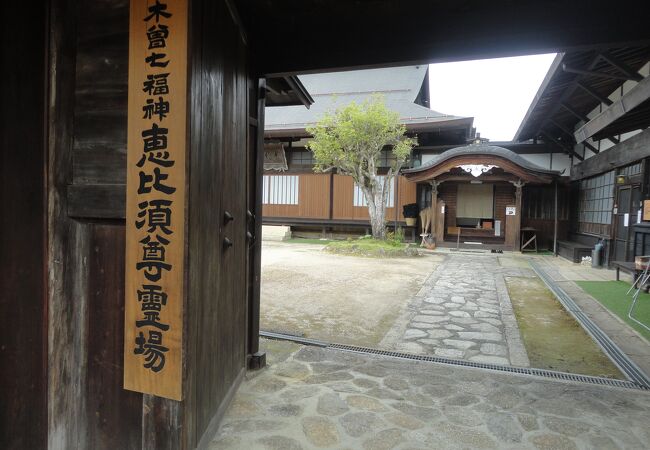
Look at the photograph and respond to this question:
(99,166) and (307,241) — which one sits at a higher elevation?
(99,166)

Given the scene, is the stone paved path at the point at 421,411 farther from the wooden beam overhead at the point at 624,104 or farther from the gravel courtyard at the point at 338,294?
the wooden beam overhead at the point at 624,104

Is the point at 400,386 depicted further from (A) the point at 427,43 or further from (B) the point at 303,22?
(B) the point at 303,22

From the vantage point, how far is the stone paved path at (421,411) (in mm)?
2471

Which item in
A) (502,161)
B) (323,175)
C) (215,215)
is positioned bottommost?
(215,215)

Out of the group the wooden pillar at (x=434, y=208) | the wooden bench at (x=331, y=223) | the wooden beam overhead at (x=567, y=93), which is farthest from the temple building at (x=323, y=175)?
the wooden beam overhead at (x=567, y=93)

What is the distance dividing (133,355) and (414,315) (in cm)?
438

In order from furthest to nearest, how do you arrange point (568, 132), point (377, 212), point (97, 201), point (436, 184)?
point (436, 184) < point (377, 212) < point (568, 132) < point (97, 201)

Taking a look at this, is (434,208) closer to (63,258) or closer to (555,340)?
(555,340)

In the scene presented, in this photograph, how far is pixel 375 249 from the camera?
12.4 meters

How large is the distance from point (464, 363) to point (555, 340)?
1.56 metres

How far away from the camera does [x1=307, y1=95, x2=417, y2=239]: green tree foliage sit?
495 inches

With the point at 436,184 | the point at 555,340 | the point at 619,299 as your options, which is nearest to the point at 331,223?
the point at 436,184

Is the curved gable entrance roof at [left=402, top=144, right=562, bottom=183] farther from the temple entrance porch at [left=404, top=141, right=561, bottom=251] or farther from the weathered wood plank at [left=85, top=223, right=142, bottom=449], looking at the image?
the weathered wood plank at [left=85, top=223, right=142, bottom=449]

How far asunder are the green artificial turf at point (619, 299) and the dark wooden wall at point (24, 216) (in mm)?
5836
